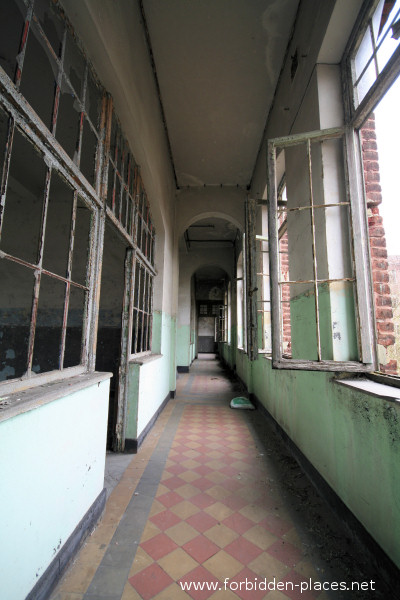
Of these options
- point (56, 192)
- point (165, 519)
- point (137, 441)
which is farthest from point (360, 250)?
point (56, 192)

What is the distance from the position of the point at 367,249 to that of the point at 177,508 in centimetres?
217

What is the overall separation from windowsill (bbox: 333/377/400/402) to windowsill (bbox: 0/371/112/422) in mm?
1516

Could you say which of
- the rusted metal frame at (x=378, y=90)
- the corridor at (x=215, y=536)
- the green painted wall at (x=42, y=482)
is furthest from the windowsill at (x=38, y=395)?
the rusted metal frame at (x=378, y=90)

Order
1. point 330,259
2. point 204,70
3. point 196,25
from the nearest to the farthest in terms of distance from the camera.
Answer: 1. point 330,259
2. point 196,25
3. point 204,70

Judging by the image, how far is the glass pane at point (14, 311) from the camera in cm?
347

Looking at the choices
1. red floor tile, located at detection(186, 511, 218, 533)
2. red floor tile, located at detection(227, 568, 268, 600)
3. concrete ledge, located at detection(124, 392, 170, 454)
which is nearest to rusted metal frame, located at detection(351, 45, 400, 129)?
red floor tile, located at detection(227, 568, 268, 600)

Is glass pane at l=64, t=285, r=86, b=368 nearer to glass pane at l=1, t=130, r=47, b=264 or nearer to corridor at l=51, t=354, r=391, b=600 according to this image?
glass pane at l=1, t=130, r=47, b=264

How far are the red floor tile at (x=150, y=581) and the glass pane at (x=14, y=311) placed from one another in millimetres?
2890

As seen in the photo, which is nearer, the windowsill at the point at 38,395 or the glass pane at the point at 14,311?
the windowsill at the point at 38,395

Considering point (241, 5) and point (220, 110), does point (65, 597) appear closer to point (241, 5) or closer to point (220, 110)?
point (241, 5)

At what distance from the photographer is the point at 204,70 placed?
3.20 m

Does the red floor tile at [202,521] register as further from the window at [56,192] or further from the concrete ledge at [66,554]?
the window at [56,192]

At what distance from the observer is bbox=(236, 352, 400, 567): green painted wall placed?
50.2 inches

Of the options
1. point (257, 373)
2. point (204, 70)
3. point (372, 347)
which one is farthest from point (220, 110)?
point (257, 373)
